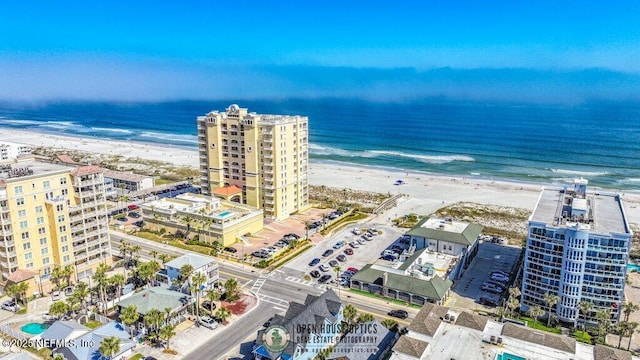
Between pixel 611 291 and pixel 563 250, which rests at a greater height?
pixel 563 250

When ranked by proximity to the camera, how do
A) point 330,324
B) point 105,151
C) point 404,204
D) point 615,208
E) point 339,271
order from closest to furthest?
1. point 330,324
2. point 615,208
3. point 339,271
4. point 404,204
5. point 105,151

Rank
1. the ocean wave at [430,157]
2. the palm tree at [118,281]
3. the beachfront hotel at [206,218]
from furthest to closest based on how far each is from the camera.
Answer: the ocean wave at [430,157], the beachfront hotel at [206,218], the palm tree at [118,281]

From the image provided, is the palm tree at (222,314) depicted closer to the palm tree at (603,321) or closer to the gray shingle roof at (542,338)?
the gray shingle roof at (542,338)

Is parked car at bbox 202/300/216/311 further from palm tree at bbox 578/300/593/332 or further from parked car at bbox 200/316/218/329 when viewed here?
palm tree at bbox 578/300/593/332

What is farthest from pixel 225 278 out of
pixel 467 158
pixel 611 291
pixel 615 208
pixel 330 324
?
pixel 467 158

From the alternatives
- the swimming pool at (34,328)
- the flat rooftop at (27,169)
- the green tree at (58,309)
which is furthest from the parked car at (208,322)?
the flat rooftop at (27,169)

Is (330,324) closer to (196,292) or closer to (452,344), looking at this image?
(452,344)
